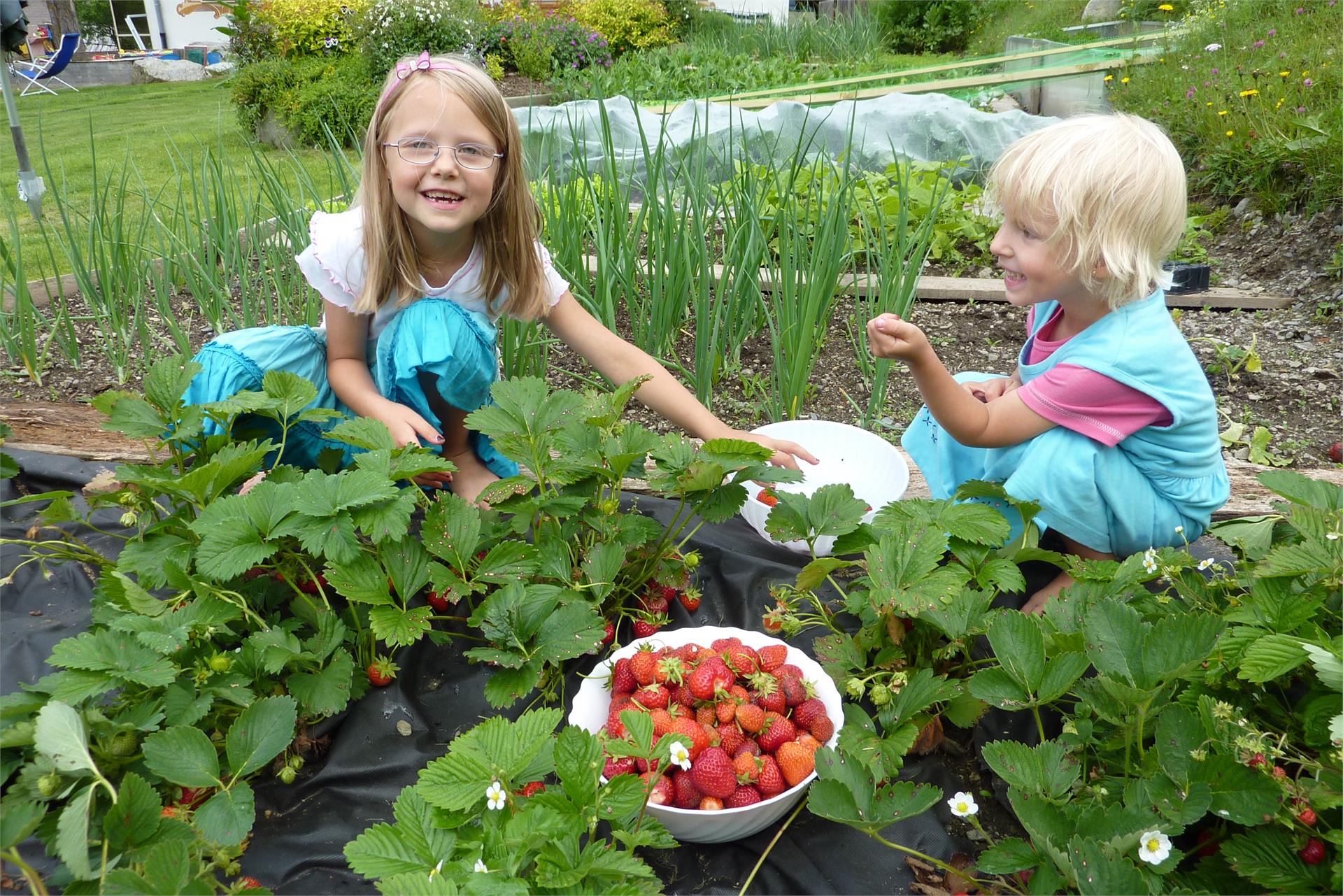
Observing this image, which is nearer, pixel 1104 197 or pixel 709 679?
pixel 709 679

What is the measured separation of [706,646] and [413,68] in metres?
1.12

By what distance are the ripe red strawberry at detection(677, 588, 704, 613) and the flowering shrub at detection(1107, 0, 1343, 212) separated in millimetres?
2750

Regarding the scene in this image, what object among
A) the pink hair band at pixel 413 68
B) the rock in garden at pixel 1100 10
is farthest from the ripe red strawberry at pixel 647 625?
the rock in garden at pixel 1100 10

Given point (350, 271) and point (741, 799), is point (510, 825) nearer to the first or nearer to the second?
point (741, 799)

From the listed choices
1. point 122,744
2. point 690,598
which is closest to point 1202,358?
point 690,598

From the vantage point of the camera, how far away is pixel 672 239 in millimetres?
1984

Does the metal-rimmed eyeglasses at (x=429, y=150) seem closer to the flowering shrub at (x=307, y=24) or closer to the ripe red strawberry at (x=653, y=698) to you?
the ripe red strawberry at (x=653, y=698)

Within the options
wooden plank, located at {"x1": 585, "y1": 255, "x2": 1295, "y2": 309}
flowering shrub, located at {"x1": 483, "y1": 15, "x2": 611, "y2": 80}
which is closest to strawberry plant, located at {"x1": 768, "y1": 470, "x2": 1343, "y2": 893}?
wooden plank, located at {"x1": 585, "y1": 255, "x2": 1295, "y2": 309}

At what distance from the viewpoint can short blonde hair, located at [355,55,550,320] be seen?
1542 mm

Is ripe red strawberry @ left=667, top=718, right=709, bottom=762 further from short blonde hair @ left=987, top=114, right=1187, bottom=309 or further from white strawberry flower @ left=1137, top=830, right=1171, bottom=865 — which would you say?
short blonde hair @ left=987, top=114, right=1187, bottom=309

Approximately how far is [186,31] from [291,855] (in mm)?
11835

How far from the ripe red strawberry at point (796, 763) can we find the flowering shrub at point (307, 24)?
6.62 m

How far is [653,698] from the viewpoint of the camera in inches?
43.1

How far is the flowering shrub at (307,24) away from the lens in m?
6.33
